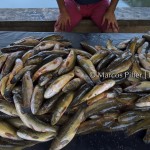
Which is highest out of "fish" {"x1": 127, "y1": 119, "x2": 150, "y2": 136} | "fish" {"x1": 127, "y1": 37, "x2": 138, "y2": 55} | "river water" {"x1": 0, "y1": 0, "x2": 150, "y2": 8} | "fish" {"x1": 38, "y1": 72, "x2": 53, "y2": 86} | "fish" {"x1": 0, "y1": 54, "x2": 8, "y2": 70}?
"fish" {"x1": 38, "y1": 72, "x2": 53, "y2": 86}

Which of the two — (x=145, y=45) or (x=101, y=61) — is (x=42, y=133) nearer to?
(x=101, y=61)

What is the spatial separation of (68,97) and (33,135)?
0.79ft

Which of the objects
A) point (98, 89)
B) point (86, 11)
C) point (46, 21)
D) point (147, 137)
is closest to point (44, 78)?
point (98, 89)

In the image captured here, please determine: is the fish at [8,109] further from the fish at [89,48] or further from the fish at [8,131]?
the fish at [89,48]

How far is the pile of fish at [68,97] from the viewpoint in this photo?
4.60 ft

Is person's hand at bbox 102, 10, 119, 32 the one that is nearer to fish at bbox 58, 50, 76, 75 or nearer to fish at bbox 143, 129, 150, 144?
fish at bbox 58, 50, 76, 75

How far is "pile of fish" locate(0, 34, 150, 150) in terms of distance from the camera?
4.60 ft

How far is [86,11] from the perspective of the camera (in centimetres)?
293

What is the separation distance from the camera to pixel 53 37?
77.4 inches

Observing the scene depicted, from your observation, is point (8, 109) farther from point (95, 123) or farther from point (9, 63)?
point (95, 123)

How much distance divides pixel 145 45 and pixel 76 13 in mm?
1168

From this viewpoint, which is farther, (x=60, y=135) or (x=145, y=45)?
(x=145, y=45)

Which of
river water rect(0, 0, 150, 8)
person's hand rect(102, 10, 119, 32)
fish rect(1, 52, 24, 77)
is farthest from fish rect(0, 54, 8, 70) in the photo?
river water rect(0, 0, 150, 8)

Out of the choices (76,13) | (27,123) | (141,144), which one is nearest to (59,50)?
(27,123)
